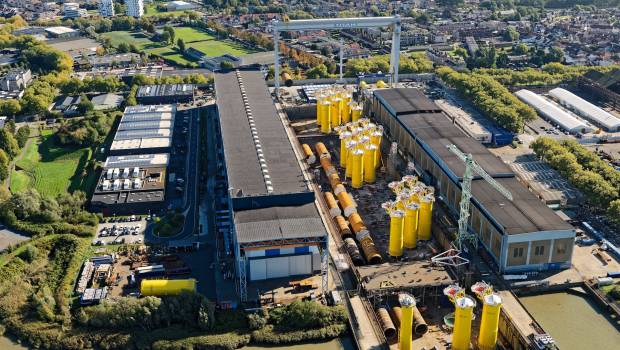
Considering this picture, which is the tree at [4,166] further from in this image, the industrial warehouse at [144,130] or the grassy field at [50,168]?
the industrial warehouse at [144,130]

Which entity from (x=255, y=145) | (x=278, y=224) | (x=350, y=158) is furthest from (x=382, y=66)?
(x=278, y=224)

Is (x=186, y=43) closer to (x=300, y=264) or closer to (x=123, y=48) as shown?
(x=123, y=48)

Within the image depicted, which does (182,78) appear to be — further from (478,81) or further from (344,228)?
(344,228)

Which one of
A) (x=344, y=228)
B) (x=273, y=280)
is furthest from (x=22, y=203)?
(x=344, y=228)

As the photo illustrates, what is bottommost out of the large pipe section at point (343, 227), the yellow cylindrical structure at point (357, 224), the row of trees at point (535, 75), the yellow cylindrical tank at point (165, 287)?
the yellow cylindrical tank at point (165, 287)

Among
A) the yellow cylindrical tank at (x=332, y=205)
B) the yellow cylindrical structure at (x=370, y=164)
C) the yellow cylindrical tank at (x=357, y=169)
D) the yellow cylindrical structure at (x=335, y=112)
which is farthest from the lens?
the yellow cylindrical structure at (x=335, y=112)

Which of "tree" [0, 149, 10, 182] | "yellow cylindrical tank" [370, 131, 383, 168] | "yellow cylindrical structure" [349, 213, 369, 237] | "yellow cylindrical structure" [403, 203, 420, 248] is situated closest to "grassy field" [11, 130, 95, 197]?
"tree" [0, 149, 10, 182]

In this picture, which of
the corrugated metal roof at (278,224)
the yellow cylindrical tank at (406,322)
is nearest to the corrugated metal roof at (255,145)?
the corrugated metal roof at (278,224)
